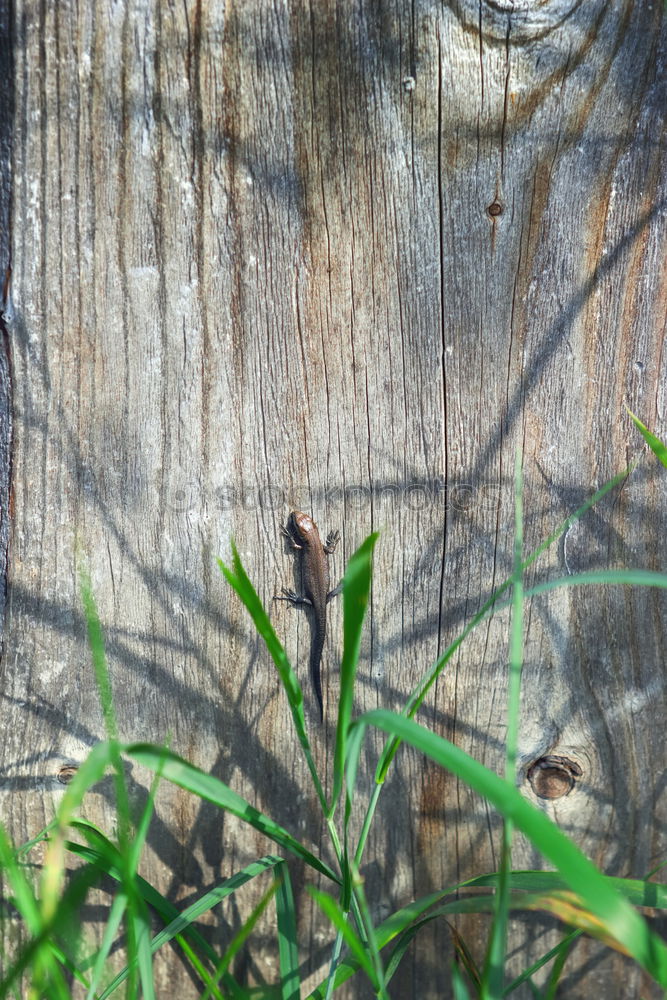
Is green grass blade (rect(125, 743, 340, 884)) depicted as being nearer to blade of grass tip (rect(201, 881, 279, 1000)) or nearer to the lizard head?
blade of grass tip (rect(201, 881, 279, 1000))

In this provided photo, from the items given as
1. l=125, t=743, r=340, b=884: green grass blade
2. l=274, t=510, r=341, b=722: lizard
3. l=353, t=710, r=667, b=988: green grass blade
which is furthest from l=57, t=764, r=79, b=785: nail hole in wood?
l=353, t=710, r=667, b=988: green grass blade

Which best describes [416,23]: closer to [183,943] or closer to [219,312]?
[219,312]

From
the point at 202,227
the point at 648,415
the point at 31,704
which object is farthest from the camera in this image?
the point at 31,704

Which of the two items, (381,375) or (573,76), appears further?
(381,375)

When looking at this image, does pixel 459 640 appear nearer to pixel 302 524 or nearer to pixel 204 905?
pixel 302 524

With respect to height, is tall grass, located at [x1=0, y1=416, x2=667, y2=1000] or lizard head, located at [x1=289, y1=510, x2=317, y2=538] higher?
lizard head, located at [x1=289, y1=510, x2=317, y2=538]

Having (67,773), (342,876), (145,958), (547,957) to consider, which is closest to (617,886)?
(547,957)

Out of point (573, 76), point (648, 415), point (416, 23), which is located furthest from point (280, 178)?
point (648, 415)
